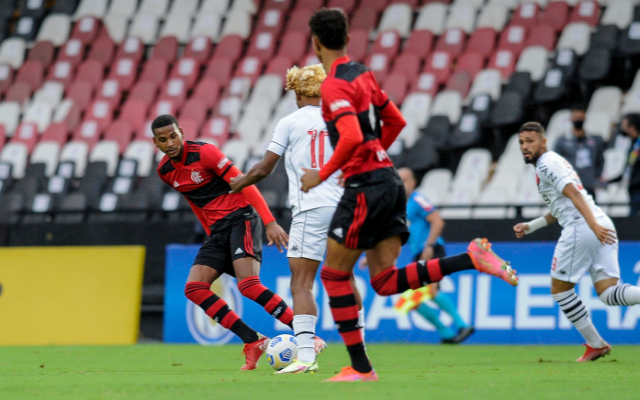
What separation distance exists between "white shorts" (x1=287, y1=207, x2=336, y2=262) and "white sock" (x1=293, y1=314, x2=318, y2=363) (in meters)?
0.43

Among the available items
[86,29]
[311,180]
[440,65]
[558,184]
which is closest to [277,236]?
[311,180]

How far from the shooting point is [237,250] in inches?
261

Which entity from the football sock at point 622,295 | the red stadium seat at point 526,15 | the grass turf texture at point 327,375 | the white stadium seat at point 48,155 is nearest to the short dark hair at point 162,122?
the grass turf texture at point 327,375

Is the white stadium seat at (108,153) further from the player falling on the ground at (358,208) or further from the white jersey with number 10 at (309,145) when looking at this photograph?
the player falling on the ground at (358,208)

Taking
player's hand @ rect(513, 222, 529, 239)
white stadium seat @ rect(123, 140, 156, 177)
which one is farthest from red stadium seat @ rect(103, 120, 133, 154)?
player's hand @ rect(513, 222, 529, 239)

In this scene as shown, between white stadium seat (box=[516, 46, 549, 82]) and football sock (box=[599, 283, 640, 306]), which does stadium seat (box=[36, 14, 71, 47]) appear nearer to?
white stadium seat (box=[516, 46, 549, 82])

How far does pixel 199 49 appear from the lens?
1800cm

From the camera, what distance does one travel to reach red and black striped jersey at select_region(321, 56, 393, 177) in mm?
4613

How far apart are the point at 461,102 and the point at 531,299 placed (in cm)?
534

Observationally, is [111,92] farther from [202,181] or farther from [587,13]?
[202,181]

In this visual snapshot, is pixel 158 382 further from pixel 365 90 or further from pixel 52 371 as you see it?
pixel 365 90

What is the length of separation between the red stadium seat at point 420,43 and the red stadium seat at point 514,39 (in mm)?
1310

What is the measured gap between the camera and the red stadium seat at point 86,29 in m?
19.1

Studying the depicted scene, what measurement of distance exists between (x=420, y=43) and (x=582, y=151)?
20.4 ft
